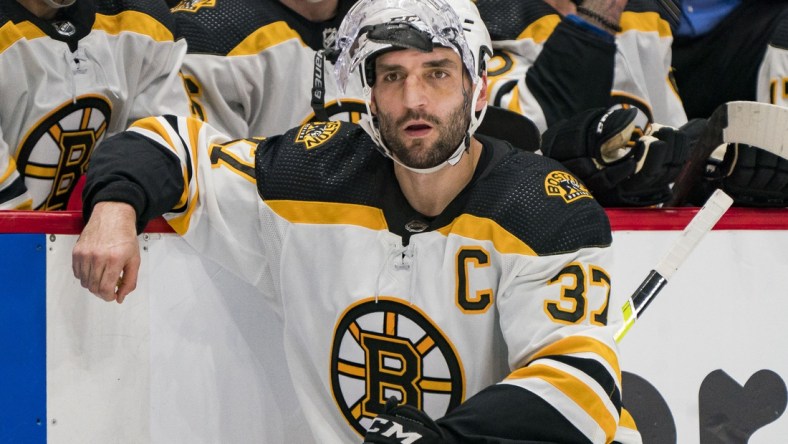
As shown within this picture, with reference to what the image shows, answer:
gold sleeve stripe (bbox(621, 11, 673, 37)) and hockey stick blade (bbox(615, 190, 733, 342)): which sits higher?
gold sleeve stripe (bbox(621, 11, 673, 37))

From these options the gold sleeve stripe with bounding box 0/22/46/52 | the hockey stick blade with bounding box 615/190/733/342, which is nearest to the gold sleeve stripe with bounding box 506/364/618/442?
the hockey stick blade with bounding box 615/190/733/342

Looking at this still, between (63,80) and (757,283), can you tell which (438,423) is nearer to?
(757,283)

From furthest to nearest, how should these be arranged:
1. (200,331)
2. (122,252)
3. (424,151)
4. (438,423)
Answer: (200,331)
(424,151)
(122,252)
(438,423)

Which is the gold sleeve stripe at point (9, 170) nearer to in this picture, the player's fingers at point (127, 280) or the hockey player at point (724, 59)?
the player's fingers at point (127, 280)

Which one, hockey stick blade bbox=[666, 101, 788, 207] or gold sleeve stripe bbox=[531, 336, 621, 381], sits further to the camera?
hockey stick blade bbox=[666, 101, 788, 207]

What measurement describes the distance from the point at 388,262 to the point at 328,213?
0.14 meters

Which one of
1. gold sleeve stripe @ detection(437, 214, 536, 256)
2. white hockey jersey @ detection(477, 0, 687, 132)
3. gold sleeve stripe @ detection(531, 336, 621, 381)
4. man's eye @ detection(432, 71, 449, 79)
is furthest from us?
white hockey jersey @ detection(477, 0, 687, 132)

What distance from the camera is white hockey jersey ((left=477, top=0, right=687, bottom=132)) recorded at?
2.64 m

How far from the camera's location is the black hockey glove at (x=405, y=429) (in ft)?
5.10

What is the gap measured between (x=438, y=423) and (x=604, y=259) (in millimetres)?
415

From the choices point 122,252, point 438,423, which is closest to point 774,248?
point 438,423

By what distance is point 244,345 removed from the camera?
6.72 ft

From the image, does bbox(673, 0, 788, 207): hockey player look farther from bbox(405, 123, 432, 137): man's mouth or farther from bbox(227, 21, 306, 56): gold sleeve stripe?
bbox(227, 21, 306, 56): gold sleeve stripe

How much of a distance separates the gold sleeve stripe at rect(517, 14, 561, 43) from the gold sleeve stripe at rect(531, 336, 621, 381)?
55.6 inches
